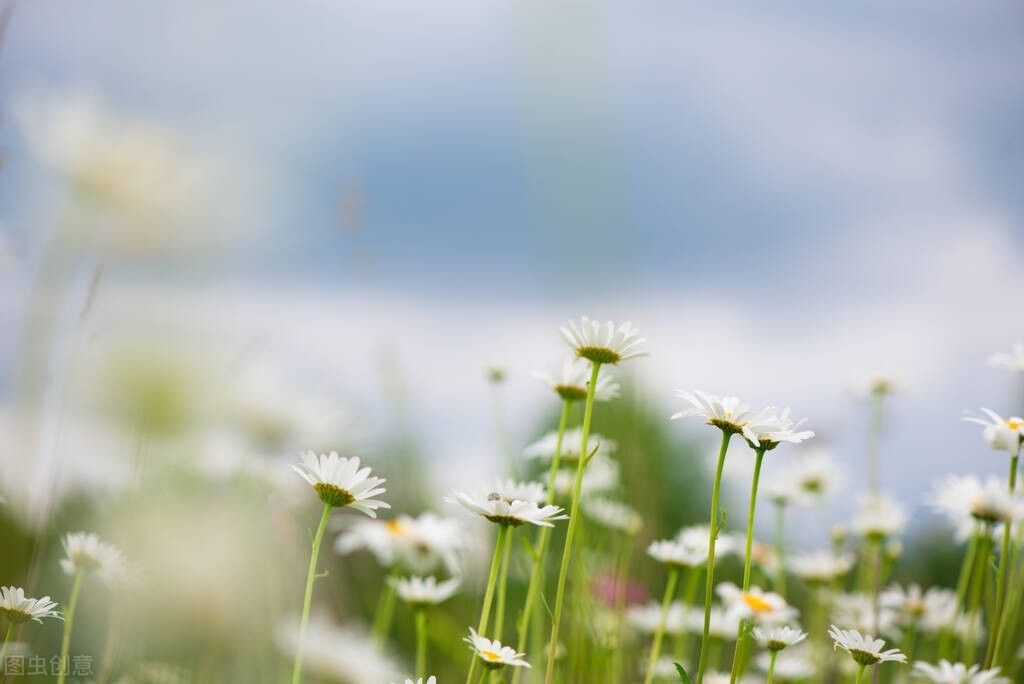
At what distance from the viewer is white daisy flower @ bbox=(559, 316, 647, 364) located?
130cm

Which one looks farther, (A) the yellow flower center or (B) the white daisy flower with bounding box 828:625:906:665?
(A) the yellow flower center

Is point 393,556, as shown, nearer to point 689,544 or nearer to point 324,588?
point 689,544

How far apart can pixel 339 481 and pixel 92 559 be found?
0.43 m

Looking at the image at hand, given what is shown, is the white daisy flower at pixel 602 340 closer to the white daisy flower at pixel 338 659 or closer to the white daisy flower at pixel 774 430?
the white daisy flower at pixel 774 430

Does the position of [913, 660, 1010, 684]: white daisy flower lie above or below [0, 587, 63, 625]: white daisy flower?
above

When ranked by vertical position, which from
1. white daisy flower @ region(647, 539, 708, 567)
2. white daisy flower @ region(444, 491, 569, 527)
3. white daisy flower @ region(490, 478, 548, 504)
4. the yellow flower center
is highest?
white daisy flower @ region(490, 478, 548, 504)

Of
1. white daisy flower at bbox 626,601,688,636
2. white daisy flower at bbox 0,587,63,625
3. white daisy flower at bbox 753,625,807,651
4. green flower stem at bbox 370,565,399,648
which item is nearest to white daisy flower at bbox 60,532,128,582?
white daisy flower at bbox 0,587,63,625

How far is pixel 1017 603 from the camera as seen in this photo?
1.81m

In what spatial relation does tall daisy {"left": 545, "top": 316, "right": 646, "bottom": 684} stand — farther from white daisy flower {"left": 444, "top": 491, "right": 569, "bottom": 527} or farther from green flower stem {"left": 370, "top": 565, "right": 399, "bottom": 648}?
green flower stem {"left": 370, "top": 565, "right": 399, "bottom": 648}

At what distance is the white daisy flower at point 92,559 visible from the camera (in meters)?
1.30

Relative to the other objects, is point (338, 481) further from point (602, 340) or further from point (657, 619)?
point (657, 619)

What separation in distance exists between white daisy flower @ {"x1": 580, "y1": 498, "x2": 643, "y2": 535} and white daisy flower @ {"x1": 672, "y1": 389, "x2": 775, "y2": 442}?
2.61ft

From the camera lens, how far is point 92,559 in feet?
4.29

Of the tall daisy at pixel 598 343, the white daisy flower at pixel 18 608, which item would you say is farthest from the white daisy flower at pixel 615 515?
the white daisy flower at pixel 18 608
